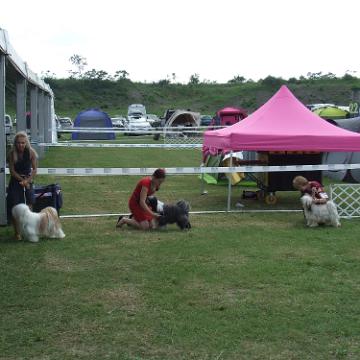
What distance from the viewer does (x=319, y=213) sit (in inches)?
340

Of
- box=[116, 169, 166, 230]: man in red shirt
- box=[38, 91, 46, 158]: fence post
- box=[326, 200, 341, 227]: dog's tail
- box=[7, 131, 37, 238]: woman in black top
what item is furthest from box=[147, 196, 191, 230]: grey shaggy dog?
box=[38, 91, 46, 158]: fence post

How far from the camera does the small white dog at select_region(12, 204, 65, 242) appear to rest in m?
7.39

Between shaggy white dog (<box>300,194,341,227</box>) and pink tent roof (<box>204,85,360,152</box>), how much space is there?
5.81 ft

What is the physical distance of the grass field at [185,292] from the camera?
4156mm

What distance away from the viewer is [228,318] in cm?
471

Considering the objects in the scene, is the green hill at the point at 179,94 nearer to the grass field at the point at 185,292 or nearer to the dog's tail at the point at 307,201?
the dog's tail at the point at 307,201

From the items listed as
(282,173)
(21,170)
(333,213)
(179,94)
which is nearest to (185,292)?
(21,170)

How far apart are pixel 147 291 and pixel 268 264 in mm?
1616

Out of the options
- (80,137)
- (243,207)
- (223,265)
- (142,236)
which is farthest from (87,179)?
(80,137)

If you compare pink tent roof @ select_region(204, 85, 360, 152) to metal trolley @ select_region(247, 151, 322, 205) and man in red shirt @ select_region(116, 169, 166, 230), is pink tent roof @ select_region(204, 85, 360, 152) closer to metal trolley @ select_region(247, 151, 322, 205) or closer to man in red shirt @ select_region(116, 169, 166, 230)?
metal trolley @ select_region(247, 151, 322, 205)

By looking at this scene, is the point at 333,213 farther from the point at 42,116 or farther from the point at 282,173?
the point at 42,116

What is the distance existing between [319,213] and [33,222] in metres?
4.01

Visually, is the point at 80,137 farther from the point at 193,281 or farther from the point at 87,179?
the point at 193,281

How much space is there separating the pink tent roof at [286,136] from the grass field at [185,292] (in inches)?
61.2
